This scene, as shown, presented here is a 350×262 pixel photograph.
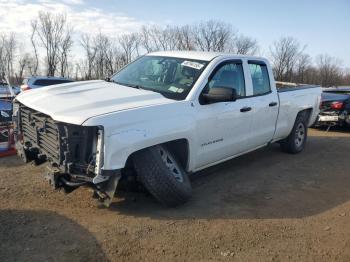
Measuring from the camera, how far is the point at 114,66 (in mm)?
62938

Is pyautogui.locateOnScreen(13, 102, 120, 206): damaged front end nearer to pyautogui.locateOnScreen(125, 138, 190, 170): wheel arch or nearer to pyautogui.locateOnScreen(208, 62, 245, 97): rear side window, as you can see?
pyautogui.locateOnScreen(125, 138, 190, 170): wheel arch

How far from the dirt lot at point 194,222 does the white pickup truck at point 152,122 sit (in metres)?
0.36

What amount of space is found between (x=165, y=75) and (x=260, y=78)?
1.82m

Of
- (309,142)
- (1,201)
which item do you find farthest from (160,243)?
(309,142)

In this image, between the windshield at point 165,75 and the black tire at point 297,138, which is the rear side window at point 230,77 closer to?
the windshield at point 165,75

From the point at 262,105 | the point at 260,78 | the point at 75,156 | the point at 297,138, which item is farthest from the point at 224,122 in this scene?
the point at 297,138

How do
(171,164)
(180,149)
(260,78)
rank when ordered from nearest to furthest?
(171,164), (180,149), (260,78)

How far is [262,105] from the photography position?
21.1 ft

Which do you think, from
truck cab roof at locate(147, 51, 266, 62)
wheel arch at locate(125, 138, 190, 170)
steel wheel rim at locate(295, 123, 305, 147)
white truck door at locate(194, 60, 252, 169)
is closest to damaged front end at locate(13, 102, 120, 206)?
wheel arch at locate(125, 138, 190, 170)

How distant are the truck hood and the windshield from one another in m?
0.24

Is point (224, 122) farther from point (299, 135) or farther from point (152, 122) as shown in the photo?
point (299, 135)

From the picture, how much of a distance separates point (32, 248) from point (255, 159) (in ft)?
15.6

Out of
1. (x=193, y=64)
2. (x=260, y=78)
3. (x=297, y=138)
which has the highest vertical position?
(x=193, y=64)

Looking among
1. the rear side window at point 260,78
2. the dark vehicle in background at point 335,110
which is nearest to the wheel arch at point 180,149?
the rear side window at point 260,78
